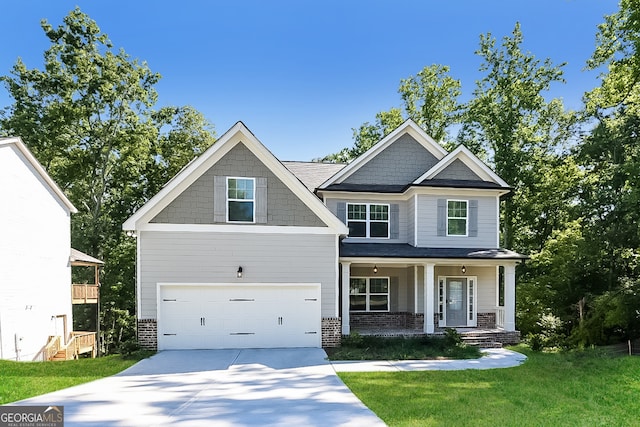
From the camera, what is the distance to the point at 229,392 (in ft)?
27.6

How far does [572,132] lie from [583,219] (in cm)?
732

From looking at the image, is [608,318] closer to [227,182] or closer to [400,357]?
[400,357]

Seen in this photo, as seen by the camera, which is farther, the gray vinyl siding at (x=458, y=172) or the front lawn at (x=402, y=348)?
the gray vinyl siding at (x=458, y=172)

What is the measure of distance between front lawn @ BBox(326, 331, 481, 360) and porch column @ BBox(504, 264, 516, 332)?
2.67 m

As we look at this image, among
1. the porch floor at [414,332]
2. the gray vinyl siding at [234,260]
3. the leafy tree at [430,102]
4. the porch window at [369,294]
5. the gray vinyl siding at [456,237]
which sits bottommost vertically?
the porch floor at [414,332]

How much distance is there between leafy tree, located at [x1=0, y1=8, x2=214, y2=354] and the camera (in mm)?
24125

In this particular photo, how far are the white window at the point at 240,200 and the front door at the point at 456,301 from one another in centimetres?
847

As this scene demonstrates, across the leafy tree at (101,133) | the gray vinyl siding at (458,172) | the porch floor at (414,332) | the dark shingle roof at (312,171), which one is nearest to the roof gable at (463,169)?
the gray vinyl siding at (458,172)

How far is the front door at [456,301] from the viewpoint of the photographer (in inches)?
651

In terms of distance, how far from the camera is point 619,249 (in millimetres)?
16203

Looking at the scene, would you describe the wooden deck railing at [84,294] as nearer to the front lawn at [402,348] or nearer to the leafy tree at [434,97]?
the front lawn at [402,348]

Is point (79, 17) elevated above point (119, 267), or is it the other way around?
point (79, 17)

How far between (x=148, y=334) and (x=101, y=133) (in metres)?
16.7

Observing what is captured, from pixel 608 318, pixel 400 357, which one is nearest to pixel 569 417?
pixel 400 357
